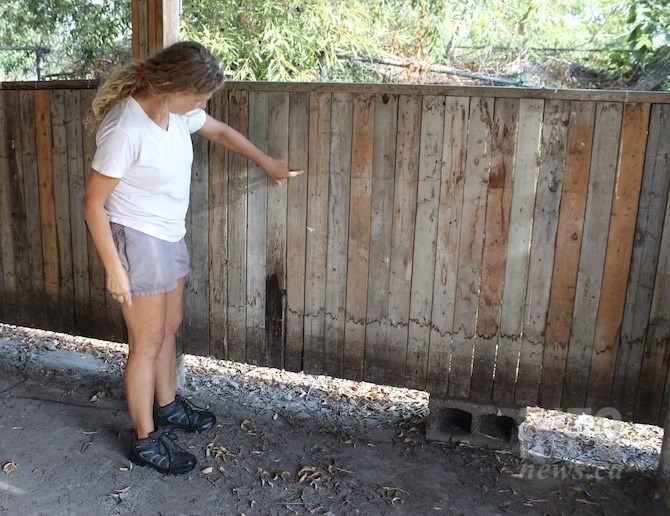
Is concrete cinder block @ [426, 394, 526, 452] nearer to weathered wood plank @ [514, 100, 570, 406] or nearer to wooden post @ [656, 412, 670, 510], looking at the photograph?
weathered wood plank @ [514, 100, 570, 406]

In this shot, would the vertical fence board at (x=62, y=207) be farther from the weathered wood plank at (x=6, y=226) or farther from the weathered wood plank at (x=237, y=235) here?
the weathered wood plank at (x=237, y=235)

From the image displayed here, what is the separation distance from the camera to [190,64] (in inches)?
98.3

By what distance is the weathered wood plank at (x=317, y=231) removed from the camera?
10.00ft

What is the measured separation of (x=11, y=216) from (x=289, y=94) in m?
1.92

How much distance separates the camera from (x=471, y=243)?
293cm

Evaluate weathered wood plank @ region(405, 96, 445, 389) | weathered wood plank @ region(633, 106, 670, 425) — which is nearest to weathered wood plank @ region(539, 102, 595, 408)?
weathered wood plank @ region(633, 106, 670, 425)

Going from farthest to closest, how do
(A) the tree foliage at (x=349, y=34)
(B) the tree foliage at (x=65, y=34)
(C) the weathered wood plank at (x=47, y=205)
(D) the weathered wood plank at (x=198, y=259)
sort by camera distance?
1. (B) the tree foliage at (x=65, y=34)
2. (A) the tree foliage at (x=349, y=34)
3. (C) the weathered wood plank at (x=47, y=205)
4. (D) the weathered wood plank at (x=198, y=259)

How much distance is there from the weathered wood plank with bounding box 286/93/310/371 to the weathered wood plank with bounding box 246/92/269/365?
5.2 inches

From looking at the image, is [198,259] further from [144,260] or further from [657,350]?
[657,350]

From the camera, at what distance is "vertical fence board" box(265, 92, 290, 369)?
10.2ft

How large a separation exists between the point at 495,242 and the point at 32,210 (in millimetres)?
2589

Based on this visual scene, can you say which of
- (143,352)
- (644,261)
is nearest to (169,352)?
(143,352)

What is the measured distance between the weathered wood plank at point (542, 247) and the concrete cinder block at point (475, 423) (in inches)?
5.1

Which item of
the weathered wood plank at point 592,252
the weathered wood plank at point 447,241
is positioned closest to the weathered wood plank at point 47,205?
the weathered wood plank at point 447,241
